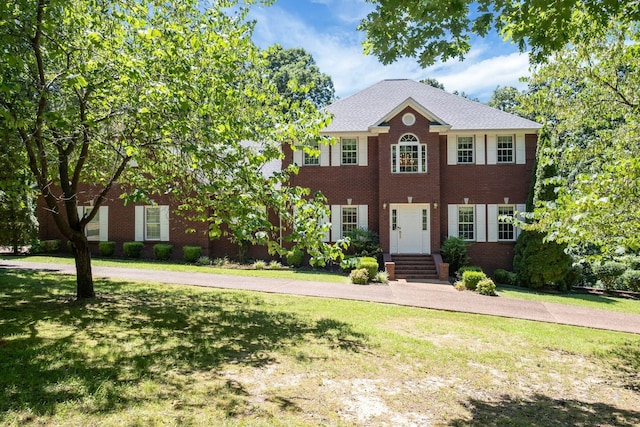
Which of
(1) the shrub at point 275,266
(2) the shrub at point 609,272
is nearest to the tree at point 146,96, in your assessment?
(1) the shrub at point 275,266

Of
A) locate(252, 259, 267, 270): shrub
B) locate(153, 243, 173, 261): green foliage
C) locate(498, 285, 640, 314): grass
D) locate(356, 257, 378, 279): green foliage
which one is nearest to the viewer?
locate(498, 285, 640, 314): grass

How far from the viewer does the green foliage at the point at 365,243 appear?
58.6 ft

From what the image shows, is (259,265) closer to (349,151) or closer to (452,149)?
(349,151)

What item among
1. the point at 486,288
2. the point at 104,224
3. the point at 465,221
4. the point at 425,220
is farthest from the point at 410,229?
the point at 104,224

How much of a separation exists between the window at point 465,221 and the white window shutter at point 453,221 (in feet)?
0.78

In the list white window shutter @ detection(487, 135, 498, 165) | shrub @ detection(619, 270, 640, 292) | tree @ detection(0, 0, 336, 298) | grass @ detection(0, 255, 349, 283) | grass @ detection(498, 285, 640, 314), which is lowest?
grass @ detection(498, 285, 640, 314)

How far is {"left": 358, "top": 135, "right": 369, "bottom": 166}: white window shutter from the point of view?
1908 centimetres

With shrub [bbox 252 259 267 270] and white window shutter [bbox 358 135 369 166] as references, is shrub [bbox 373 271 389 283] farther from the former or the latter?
white window shutter [bbox 358 135 369 166]

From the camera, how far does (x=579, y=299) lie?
14773mm

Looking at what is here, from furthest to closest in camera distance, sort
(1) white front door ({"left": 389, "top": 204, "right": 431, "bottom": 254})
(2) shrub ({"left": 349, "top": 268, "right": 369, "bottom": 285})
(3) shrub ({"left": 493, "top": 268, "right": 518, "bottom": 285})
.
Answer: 1. (1) white front door ({"left": 389, "top": 204, "right": 431, "bottom": 254})
2. (3) shrub ({"left": 493, "top": 268, "right": 518, "bottom": 285})
3. (2) shrub ({"left": 349, "top": 268, "right": 369, "bottom": 285})

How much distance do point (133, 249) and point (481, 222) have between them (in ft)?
53.5

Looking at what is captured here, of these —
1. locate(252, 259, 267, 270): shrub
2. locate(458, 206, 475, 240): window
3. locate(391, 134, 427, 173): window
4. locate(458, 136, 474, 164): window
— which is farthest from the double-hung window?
locate(252, 259, 267, 270): shrub

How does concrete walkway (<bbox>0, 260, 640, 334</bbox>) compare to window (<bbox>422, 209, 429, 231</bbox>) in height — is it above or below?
below

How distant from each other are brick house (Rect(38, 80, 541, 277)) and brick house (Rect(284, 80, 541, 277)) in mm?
43
